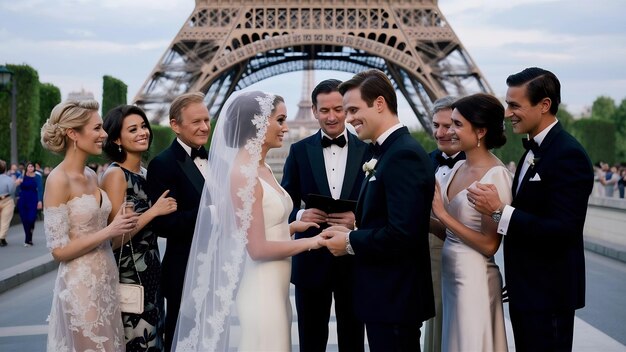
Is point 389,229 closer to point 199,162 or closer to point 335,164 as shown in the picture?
point 335,164

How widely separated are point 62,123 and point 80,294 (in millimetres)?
881

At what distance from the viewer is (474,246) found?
136 inches

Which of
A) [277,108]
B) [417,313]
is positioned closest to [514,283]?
[417,313]

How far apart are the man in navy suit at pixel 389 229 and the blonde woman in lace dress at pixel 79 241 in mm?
1205

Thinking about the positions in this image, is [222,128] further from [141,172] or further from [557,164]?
[557,164]

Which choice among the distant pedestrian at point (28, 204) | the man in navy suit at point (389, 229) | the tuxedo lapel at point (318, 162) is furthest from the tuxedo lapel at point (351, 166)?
the distant pedestrian at point (28, 204)

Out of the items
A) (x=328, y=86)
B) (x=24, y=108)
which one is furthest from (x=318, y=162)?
(x=24, y=108)

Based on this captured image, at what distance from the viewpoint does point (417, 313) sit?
3.19 meters

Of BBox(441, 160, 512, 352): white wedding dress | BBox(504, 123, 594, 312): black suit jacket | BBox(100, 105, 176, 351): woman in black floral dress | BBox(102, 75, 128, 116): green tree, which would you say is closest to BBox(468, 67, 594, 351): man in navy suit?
BBox(504, 123, 594, 312): black suit jacket

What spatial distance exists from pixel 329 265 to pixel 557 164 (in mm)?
1463

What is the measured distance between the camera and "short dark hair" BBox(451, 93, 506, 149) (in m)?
3.50

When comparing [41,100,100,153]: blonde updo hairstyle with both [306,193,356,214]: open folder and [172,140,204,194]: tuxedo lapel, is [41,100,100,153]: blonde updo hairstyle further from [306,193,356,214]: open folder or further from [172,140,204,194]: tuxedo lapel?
[306,193,356,214]: open folder

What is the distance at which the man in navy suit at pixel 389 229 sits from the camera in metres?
3.08

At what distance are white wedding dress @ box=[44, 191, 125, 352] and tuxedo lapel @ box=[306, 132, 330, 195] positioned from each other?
129 cm
